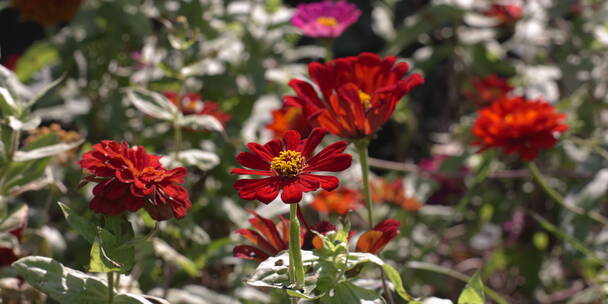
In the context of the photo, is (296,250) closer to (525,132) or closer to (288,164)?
(288,164)

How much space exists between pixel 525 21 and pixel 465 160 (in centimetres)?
39

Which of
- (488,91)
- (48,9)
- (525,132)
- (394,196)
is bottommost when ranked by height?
(394,196)

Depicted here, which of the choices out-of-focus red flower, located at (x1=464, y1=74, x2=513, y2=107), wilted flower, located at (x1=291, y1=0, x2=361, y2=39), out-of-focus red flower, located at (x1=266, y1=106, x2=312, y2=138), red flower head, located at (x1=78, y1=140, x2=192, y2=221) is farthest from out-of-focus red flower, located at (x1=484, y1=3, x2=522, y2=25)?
red flower head, located at (x1=78, y1=140, x2=192, y2=221)

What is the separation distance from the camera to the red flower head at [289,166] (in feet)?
2.02

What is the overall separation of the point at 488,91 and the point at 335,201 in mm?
457

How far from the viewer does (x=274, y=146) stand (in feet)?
2.19

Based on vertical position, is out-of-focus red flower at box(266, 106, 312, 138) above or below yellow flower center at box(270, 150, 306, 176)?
Result: below

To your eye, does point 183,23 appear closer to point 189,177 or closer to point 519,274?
point 189,177

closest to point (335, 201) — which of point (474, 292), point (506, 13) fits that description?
point (474, 292)

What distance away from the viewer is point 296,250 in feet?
2.00

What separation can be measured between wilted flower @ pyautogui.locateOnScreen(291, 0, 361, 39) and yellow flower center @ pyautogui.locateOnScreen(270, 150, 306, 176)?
1.41ft

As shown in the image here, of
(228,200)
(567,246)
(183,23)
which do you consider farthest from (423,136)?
(183,23)

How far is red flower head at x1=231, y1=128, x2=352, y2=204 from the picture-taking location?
0.62 m

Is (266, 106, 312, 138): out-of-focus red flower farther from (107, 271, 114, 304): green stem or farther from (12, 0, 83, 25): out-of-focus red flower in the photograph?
(12, 0, 83, 25): out-of-focus red flower
